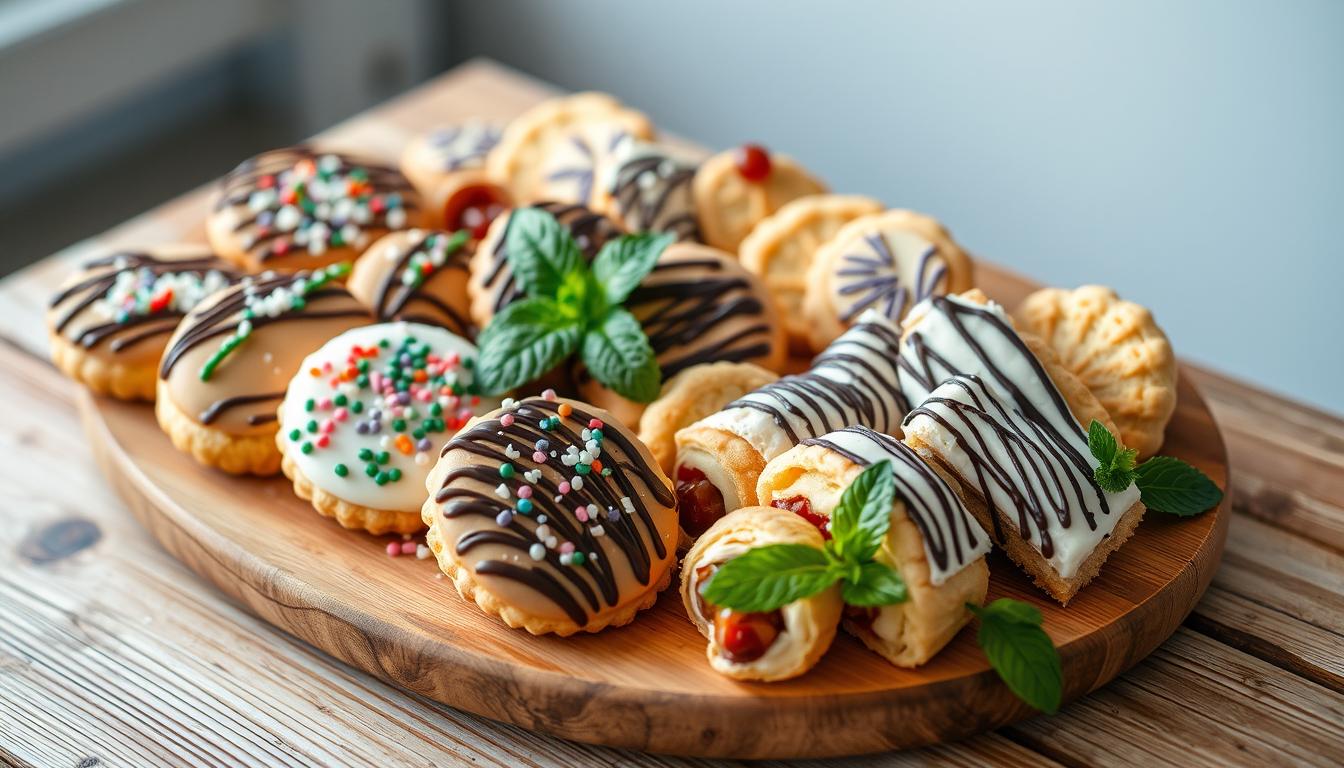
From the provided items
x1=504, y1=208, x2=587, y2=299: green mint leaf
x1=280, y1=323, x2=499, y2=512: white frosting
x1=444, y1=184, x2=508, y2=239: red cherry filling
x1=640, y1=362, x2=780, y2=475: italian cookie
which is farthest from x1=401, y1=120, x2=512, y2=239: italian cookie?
x1=640, y1=362, x2=780, y2=475: italian cookie

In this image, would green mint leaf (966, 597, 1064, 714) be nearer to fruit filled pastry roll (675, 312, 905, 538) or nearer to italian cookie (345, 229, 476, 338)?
fruit filled pastry roll (675, 312, 905, 538)

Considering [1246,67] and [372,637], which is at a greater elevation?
[1246,67]

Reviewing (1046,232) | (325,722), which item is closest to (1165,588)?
(325,722)

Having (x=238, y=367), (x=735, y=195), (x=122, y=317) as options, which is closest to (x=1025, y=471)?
(x=735, y=195)

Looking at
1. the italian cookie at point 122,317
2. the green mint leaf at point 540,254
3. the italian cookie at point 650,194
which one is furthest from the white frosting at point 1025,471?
the italian cookie at point 122,317

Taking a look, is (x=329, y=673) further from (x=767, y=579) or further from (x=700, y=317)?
(x=700, y=317)

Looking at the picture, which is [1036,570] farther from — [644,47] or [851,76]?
[644,47]
